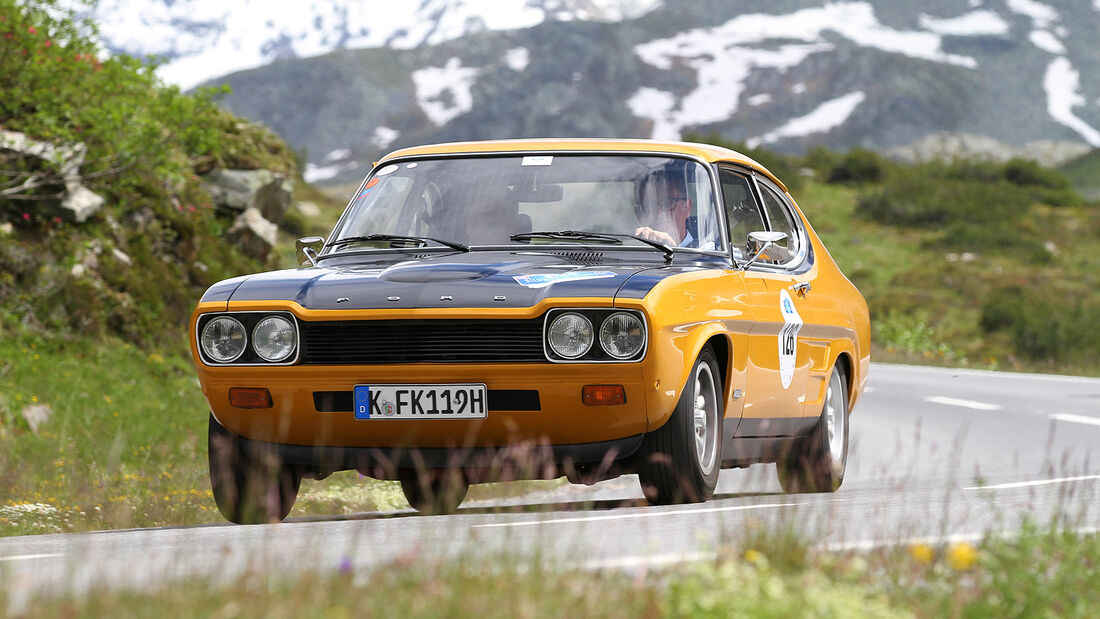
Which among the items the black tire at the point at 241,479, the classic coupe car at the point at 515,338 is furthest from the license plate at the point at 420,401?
the black tire at the point at 241,479

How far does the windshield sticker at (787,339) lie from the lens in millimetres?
7438

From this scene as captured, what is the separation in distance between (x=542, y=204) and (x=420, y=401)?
1.58 m

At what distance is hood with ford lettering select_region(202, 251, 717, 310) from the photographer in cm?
596

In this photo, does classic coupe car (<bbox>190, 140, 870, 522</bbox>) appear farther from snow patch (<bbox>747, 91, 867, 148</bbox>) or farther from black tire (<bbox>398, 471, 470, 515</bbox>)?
snow patch (<bbox>747, 91, 867, 148</bbox>)

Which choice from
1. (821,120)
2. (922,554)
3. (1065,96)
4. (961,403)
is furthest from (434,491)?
(1065,96)

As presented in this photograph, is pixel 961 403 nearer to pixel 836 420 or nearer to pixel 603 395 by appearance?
pixel 836 420

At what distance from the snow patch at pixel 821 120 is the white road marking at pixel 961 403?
14847 cm

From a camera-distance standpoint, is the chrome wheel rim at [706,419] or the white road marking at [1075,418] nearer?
the chrome wheel rim at [706,419]

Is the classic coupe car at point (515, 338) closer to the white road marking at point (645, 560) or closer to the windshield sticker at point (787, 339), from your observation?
the windshield sticker at point (787, 339)

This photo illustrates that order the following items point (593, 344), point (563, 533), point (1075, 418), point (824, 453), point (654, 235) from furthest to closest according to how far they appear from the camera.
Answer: point (1075, 418), point (824, 453), point (654, 235), point (593, 344), point (563, 533)

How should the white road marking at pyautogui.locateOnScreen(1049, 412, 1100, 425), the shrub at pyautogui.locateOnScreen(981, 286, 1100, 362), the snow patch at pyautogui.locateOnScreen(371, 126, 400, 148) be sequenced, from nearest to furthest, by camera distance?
the white road marking at pyautogui.locateOnScreen(1049, 412, 1100, 425), the shrub at pyautogui.locateOnScreen(981, 286, 1100, 362), the snow patch at pyautogui.locateOnScreen(371, 126, 400, 148)

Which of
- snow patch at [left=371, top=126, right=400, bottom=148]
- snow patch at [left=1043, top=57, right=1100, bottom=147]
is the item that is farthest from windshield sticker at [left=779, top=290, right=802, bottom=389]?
snow patch at [left=371, top=126, right=400, bottom=148]

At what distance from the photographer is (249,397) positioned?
625 centimetres

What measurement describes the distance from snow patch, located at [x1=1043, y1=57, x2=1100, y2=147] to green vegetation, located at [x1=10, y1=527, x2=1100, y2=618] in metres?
164
